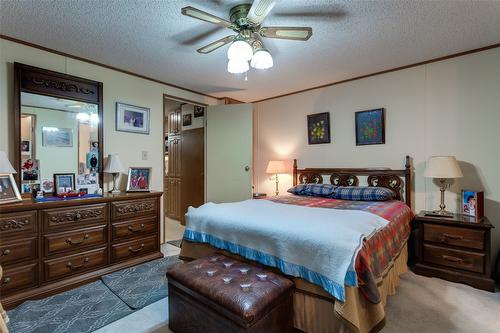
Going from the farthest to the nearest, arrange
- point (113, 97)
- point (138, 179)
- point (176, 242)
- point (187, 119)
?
point (187, 119) < point (176, 242) < point (138, 179) < point (113, 97)

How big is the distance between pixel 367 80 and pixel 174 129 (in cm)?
373

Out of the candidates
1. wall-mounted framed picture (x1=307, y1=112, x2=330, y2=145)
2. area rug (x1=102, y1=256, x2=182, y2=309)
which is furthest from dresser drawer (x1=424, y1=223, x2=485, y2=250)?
area rug (x1=102, y1=256, x2=182, y2=309)

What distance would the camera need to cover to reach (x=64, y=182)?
2.66 m

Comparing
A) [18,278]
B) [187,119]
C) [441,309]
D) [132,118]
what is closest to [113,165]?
[132,118]

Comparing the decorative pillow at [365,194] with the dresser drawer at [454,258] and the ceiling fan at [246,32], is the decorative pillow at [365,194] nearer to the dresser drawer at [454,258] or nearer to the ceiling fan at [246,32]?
the dresser drawer at [454,258]

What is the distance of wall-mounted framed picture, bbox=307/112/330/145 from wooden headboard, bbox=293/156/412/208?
0.46 metres

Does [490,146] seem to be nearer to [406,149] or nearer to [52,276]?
[406,149]

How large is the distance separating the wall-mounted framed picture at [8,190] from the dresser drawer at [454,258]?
12.8 feet

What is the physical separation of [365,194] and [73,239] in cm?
308

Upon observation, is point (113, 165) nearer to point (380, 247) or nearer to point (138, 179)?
point (138, 179)

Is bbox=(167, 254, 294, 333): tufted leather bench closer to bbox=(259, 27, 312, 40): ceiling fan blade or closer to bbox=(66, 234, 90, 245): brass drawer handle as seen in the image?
bbox=(66, 234, 90, 245): brass drawer handle

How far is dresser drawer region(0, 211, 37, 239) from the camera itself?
1.98m

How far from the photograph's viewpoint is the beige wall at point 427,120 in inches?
103

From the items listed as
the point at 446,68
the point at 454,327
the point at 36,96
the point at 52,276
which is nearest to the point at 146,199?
the point at 52,276
